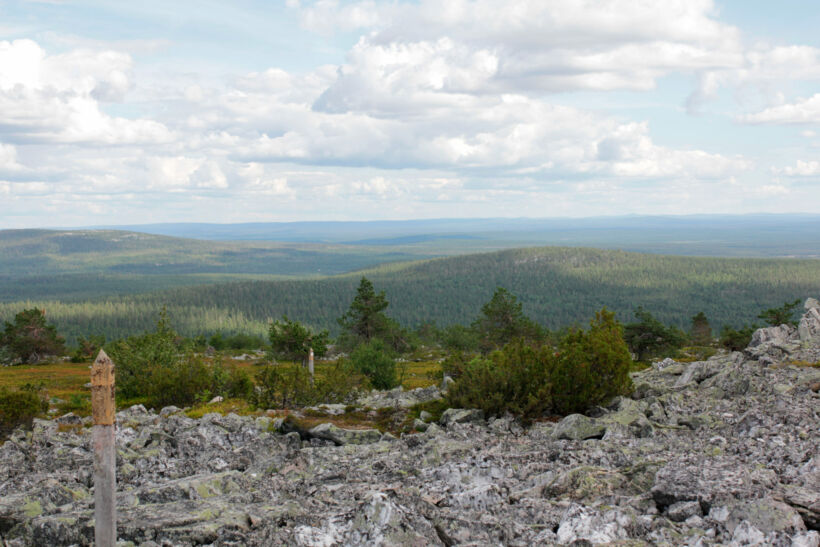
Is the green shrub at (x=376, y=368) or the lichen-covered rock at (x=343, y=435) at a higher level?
the lichen-covered rock at (x=343, y=435)

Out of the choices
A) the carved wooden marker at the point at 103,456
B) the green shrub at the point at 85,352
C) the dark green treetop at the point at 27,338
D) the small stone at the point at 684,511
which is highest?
the carved wooden marker at the point at 103,456

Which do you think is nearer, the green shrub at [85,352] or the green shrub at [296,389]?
the green shrub at [296,389]

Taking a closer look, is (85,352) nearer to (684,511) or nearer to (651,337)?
(651,337)

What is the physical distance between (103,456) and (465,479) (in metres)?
7.15

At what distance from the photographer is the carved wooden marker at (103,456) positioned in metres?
9.17

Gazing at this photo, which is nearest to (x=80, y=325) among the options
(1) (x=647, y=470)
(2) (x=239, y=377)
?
(2) (x=239, y=377)

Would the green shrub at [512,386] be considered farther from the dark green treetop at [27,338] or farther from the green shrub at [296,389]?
the dark green treetop at [27,338]

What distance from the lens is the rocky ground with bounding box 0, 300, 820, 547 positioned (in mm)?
9820

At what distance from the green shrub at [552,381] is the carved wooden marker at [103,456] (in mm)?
11990

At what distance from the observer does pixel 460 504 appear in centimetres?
1132

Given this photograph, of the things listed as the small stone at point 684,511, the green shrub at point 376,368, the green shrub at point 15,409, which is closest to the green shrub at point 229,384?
the green shrub at point 15,409

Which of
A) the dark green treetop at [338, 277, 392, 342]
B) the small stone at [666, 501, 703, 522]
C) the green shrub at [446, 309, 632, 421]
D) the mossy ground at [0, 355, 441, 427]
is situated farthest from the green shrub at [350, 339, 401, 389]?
the small stone at [666, 501, 703, 522]

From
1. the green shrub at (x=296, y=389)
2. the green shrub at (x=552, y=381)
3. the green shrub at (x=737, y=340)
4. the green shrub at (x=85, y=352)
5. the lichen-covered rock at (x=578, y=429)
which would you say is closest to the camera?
the lichen-covered rock at (x=578, y=429)

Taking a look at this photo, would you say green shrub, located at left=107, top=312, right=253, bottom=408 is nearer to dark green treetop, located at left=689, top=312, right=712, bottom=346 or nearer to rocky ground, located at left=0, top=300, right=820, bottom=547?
rocky ground, located at left=0, top=300, right=820, bottom=547
